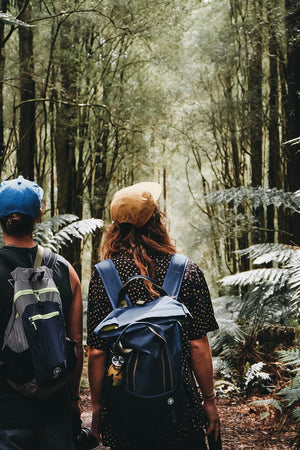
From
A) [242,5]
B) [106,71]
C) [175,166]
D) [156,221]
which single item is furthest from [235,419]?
[175,166]

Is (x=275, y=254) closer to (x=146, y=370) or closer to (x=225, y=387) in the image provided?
(x=225, y=387)

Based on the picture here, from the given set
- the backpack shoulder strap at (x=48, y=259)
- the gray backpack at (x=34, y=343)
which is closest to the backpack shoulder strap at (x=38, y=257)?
the backpack shoulder strap at (x=48, y=259)

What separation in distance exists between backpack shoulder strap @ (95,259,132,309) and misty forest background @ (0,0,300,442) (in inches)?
98.3

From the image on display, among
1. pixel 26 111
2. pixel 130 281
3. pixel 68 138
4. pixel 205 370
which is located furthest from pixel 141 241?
pixel 68 138

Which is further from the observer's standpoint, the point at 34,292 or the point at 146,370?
the point at 34,292

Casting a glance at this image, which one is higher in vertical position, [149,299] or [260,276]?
[149,299]

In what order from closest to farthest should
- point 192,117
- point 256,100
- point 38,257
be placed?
1. point 38,257
2. point 256,100
3. point 192,117

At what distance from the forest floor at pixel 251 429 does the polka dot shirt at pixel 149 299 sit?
2.41m

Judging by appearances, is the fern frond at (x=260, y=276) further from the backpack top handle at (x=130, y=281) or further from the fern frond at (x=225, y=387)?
the backpack top handle at (x=130, y=281)

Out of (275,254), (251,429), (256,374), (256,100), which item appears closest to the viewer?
(251,429)

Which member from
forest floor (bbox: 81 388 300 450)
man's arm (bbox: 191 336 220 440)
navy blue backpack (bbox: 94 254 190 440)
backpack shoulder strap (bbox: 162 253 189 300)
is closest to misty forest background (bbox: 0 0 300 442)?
forest floor (bbox: 81 388 300 450)

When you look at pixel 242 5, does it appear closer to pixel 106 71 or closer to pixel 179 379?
pixel 106 71

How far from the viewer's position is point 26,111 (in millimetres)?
9328

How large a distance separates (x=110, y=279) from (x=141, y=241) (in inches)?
11.1
